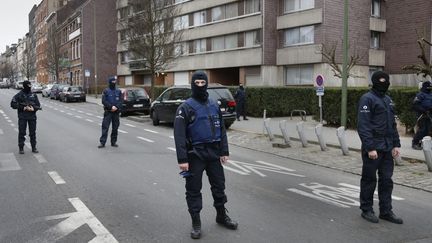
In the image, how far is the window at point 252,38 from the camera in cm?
3912

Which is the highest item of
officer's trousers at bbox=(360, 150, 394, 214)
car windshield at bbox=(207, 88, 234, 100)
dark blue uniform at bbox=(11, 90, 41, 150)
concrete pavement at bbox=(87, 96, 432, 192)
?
car windshield at bbox=(207, 88, 234, 100)

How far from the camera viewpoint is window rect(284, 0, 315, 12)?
35.6 metres

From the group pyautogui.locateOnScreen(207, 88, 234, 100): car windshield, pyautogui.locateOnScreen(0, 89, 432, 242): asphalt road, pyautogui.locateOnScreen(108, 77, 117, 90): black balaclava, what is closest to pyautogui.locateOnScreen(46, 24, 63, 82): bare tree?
pyautogui.locateOnScreen(207, 88, 234, 100): car windshield

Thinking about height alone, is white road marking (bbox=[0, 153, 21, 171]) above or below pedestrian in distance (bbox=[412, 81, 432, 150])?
below

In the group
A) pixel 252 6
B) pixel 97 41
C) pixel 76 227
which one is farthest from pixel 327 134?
pixel 97 41

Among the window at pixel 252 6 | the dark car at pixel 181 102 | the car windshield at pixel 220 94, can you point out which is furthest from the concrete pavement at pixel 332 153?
the window at pixel 252 6

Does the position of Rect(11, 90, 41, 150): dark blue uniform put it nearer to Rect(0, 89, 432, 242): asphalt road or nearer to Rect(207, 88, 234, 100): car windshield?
Rect(0, 89, 432, 242): asphalt road

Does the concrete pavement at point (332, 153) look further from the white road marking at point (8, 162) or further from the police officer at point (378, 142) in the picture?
the white road marking at point (8, 162)

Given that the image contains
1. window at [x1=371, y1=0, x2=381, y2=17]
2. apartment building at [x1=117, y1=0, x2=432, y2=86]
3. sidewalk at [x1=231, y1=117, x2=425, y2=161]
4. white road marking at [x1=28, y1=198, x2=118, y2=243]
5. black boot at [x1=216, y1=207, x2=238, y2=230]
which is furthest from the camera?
window at [x1=371, y1=0, x2=381, y2=17]

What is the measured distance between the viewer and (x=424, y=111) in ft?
38.2

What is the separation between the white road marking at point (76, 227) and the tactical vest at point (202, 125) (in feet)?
4.36

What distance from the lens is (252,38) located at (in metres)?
39.7

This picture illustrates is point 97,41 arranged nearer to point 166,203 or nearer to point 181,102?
point 181,102

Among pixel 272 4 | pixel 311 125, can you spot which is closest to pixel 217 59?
pixel 272 4
